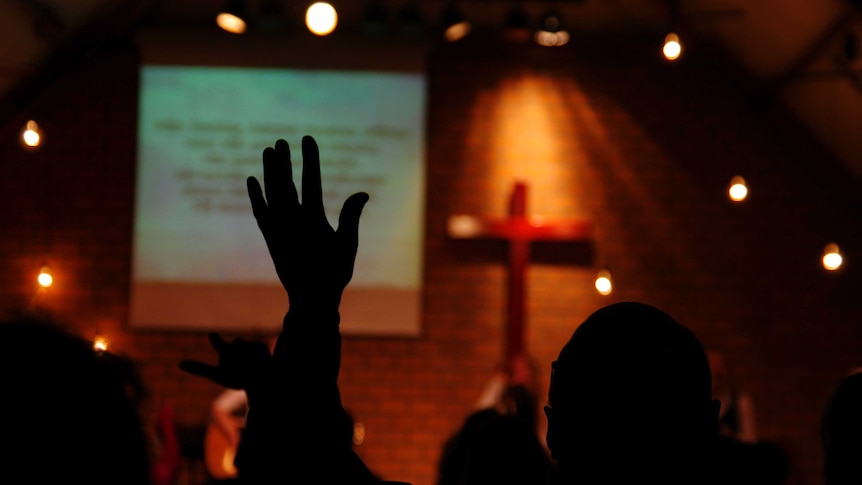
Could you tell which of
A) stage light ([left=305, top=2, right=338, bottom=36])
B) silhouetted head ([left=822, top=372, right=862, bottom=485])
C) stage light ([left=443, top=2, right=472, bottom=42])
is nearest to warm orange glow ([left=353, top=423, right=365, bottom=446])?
stage light ([left=305, top=2, right=338, bottom=36])

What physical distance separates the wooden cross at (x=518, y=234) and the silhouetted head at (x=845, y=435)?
4.89 m

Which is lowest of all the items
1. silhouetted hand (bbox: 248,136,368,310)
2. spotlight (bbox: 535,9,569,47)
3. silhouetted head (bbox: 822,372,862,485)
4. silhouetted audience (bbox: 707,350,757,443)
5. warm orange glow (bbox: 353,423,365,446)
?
warm orange glow (bbox: 353,423,365,446)

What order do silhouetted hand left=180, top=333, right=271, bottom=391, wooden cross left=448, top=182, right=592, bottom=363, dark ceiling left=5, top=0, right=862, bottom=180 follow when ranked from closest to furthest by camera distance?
silhouetted hand left=180, top=333, right=271, bottom=391 < dark ceiling left=5, top=0, right=862, bottom=180 < wooden cross left=448, top=182, right=592, bottom=363

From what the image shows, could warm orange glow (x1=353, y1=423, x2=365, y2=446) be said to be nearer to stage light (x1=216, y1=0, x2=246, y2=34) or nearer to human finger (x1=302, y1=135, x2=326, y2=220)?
stage light (x1=216, y1=0, x2=246, y2=34)

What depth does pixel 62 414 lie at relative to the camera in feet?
1.85

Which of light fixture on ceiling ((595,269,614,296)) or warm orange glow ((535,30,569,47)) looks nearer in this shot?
light fixture on ceiling ((595,269,614,296))

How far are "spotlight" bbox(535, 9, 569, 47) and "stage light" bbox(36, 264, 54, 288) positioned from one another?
137 inches

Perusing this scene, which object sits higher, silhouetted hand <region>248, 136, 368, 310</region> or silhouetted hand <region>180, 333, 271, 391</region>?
silhouetted hand <region>248, 136, 368, 310</region>

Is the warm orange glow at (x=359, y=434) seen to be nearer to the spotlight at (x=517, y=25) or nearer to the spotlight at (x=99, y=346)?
the spotlight at (x=517, y=25)

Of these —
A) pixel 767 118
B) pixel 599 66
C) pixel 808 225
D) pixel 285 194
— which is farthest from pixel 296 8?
pixel 285 194

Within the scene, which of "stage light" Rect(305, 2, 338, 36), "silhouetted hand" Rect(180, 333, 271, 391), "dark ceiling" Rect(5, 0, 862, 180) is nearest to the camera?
"silhouetted hand" Rect(180, 333, 271, 391)

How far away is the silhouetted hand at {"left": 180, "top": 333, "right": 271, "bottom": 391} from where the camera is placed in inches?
35.9

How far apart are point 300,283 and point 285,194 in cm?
9

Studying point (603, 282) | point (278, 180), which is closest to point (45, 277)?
point (603, 282)
